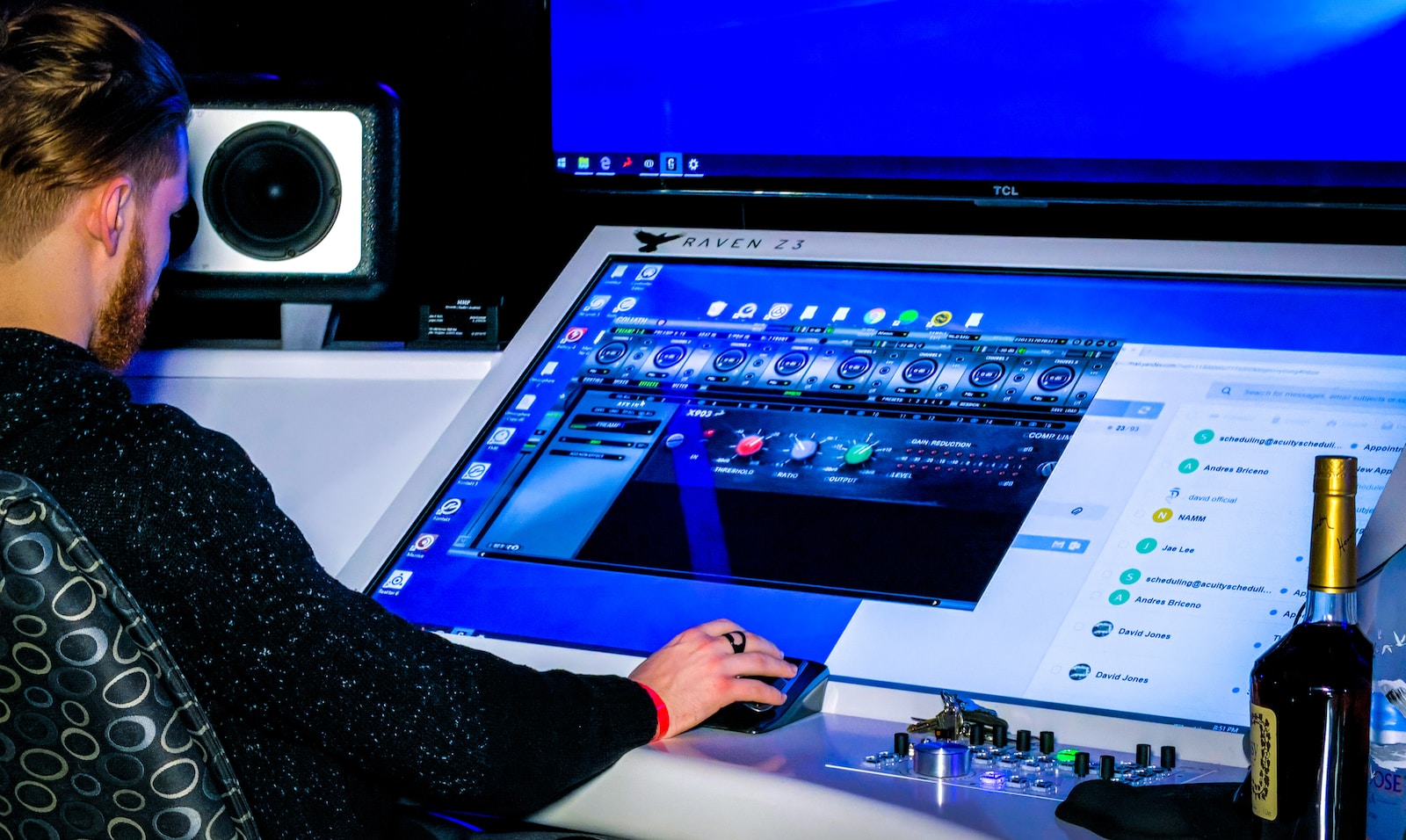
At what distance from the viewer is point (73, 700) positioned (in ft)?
2.44

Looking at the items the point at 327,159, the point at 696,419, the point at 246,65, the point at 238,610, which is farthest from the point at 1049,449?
the point at 246,65

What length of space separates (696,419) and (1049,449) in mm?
372

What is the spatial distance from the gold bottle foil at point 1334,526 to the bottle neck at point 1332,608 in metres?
0.01

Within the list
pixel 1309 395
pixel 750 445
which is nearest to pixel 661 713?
pixel 750 445

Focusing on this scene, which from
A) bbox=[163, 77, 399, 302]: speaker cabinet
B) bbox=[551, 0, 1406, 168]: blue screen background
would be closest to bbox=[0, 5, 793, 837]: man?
bbox=[163, 77, 399, 302]: speaker cabinet

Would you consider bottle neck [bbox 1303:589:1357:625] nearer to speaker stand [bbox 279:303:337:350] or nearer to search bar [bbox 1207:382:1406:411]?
search bar [bbox 1207:382:1406:411]

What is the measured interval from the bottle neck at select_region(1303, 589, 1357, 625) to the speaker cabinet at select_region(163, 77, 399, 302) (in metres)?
1.21

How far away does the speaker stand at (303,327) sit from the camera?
1.72 m

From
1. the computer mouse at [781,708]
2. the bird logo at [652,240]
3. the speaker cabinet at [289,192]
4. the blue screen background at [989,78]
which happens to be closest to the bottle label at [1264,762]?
the computer mouse at [781,708]

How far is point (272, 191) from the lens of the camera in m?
1.69

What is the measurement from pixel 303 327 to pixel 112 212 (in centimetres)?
66

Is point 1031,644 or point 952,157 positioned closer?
point 1031,644

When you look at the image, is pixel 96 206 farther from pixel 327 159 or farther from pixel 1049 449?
pixel 1049 449

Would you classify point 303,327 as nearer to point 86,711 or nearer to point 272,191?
point 272,191
